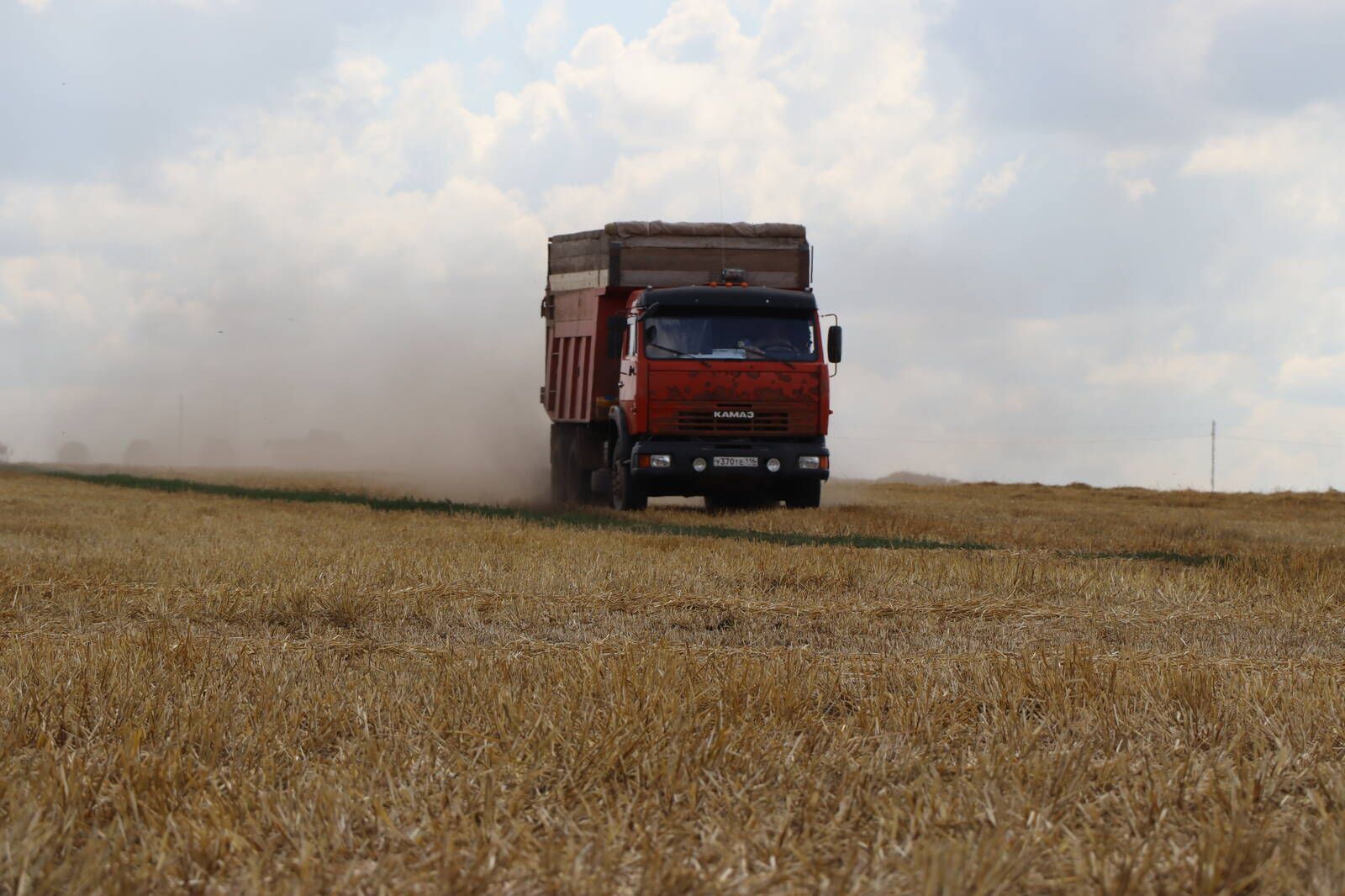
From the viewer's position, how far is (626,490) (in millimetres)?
19344

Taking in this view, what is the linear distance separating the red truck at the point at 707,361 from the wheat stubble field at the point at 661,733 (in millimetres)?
8579

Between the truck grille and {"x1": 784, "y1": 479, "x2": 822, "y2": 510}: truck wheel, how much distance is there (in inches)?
43.3

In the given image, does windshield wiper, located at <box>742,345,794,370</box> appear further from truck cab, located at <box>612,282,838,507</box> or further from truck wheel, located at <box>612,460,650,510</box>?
truck wheel, located at <box>612,460,650,510</box>

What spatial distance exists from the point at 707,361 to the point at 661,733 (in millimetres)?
14624

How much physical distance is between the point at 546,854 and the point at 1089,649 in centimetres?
401

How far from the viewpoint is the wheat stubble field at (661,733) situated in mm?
2961

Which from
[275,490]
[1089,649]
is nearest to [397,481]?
[275,490]

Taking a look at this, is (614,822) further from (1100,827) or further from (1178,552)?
(1178,552)

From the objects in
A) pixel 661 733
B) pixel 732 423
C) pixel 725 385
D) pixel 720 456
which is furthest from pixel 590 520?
pixel 661 733

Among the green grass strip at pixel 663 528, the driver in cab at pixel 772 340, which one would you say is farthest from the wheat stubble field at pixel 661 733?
the driver in cab at pixel 772 340

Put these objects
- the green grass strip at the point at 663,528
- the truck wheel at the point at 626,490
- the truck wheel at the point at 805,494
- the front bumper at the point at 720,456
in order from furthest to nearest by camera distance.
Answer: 1. the truck wheel at the point at 805,494
2. the truck wheel at the point at 626,490
3. the front bumper at the point at 720,456
4. the green grass strip at the point at 663,528

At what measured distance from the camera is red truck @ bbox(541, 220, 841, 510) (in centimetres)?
1844

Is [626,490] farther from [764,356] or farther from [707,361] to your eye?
[764,356]

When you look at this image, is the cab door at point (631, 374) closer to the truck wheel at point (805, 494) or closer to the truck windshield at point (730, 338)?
the truck windshield at point (730, 338)
